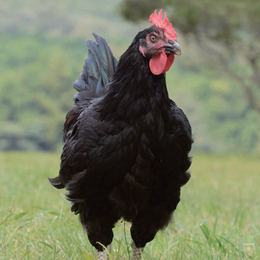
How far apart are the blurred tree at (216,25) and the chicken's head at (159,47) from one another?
40.2 ft

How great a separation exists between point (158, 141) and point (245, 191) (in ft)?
16.7

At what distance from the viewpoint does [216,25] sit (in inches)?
625

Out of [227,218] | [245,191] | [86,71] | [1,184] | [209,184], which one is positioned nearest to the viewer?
[86,71]

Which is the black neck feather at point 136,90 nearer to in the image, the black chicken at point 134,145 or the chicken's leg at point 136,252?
the black chicken at point 134,145

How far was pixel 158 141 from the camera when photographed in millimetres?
2488

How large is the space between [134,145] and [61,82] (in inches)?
1046

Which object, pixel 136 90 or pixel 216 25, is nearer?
pixel 136 90

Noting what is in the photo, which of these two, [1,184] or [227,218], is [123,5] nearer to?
[1,184]

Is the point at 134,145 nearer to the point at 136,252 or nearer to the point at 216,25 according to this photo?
the point at 136,252

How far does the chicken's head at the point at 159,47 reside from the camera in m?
2.44

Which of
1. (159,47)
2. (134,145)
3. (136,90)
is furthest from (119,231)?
(159,47)

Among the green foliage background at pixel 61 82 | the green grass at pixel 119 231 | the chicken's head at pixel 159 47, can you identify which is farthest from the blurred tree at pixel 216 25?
the chicken's head at pixel 159 47

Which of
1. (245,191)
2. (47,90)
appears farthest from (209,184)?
(47,90)

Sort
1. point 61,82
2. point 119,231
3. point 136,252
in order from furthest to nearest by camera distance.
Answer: point 61,82 → point 119,231 → point 136,252
